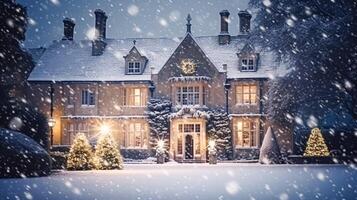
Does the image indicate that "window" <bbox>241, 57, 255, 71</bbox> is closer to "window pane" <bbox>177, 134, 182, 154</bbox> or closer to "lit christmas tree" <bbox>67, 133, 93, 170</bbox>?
"window pane" <bbox>177, 134, 182, 154</bbox>

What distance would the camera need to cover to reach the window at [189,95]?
38344 mm

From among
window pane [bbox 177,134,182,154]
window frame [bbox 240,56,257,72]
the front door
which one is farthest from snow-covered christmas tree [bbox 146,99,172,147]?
window frame [bbox 240,56,257,72]

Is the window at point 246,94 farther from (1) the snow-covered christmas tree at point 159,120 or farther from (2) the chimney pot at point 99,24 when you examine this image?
(2) the chimney pot at point 99,24

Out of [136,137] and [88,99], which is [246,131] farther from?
[88,99]

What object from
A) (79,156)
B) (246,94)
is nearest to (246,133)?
(246,94)

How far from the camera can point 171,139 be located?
→ 37.7 meters

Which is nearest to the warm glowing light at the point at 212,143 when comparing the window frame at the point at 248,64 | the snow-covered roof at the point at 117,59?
the snow-covered roof at the point at 117,59

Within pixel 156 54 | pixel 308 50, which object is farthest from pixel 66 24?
pixel 308 50

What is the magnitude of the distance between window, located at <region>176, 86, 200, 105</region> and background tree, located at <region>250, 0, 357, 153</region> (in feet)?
34.5

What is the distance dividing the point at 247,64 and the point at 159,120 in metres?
8.47

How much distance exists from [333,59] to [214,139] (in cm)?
1678

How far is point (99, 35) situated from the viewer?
43312 millimetres

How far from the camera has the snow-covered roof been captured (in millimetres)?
39625

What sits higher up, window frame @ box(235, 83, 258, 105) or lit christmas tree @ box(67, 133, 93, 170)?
window frame @ box(235, 83, 258, 105)
